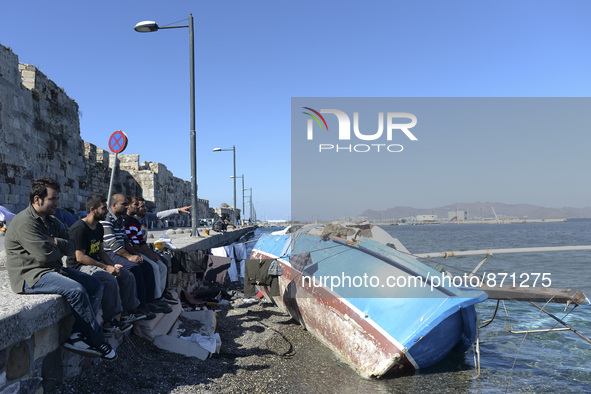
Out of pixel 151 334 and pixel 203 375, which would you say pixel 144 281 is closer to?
pixel 151 334

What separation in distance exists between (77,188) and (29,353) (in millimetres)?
15372

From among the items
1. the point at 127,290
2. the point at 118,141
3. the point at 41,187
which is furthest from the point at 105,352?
the point at 118,141

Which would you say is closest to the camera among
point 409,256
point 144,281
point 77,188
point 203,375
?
point 203,375

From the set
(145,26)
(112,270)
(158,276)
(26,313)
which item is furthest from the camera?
(145,26)

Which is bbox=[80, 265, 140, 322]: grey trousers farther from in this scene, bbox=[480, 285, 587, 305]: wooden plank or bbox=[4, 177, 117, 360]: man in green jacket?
bbox=[480, 285, 587, 305]: wooden plank

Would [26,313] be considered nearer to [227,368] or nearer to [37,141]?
[227,368]

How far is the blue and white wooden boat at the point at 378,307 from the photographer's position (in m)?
4.93

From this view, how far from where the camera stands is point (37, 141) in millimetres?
13367

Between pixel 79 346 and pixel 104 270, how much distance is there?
877 mm

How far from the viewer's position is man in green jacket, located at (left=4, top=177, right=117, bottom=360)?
3.31 metres

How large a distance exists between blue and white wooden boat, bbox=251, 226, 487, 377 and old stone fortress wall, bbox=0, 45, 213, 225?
955 centimetres

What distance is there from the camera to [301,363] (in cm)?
541

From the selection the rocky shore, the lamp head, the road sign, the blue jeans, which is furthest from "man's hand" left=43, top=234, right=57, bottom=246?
the lamp head

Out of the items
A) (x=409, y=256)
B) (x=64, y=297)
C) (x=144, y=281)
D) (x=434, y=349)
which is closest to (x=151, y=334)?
(x=144, y=281)
